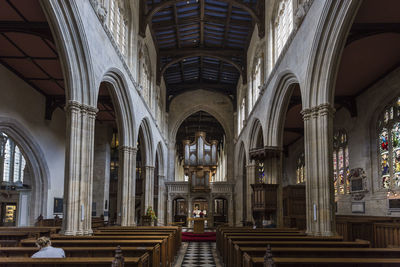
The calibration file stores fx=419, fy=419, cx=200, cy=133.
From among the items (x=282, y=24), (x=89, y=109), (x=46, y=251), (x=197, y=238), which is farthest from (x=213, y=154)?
(x=46, y=251)

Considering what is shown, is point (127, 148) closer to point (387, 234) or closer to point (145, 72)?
point (145, 72)

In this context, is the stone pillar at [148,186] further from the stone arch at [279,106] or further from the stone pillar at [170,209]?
the stone arch at [279,106]

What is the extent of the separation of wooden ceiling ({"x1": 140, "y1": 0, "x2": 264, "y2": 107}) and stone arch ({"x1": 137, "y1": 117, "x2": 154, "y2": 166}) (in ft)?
14.6

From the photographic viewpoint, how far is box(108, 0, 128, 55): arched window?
1434cm

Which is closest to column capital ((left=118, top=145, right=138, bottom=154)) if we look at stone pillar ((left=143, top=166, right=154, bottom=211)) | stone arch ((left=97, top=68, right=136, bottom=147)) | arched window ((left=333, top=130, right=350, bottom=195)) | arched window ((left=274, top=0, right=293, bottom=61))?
stone arch ((left=97, top=68, right=136, bottom=147))

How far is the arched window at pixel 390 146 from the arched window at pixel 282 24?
4.36 meters

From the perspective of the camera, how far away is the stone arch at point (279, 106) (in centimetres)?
1442

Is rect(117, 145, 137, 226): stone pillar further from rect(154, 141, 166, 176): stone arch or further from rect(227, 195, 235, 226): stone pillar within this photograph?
rect(227, 195, 235, 226): stone pillar

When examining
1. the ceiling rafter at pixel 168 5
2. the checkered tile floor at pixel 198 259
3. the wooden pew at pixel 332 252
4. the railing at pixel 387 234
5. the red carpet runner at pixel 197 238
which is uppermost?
the ceiling rafter at pixel 168 5

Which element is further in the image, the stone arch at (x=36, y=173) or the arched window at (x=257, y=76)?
the arched window at (x=257, y=76)

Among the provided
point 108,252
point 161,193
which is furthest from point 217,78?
point 108,252

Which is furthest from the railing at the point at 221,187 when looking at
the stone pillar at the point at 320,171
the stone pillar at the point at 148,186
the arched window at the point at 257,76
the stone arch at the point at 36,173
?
the stone pillar at the point at 320,171

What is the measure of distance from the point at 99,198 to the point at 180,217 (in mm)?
11122

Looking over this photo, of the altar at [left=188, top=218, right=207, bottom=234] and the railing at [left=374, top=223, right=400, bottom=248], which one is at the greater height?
the railing at [left=374, top=223, right=400, bottom=248]
